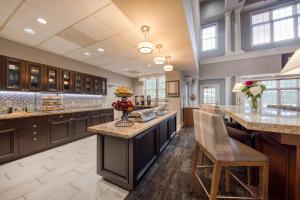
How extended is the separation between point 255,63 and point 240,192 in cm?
675

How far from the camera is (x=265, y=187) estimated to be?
107 cm

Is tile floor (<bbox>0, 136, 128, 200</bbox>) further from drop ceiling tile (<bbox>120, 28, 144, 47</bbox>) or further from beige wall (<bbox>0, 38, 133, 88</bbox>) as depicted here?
drop ceiling tile (<bbox>120, 28, 144, 47</bbox>)

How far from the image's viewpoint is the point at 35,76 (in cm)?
→ 329

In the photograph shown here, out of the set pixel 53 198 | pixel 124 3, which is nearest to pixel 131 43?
pixel 124 3

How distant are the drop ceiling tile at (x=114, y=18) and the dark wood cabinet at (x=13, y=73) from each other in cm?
234

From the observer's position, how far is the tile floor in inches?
64.6

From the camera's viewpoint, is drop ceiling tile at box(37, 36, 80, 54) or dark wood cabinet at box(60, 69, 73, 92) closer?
drop ceiling tile at box(37, 36, 80, 54)

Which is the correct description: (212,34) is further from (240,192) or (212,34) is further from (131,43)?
(240,192)

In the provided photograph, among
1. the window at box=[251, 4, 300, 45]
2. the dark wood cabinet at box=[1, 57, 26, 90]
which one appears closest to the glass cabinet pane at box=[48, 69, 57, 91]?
the dark wood cabinet at box=[1, 57, 26, 90]

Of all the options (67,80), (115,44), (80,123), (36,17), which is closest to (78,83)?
(67,80)

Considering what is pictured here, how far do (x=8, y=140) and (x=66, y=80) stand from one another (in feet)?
6.93

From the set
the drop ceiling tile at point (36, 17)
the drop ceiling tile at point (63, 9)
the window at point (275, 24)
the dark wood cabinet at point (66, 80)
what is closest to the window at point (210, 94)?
the window at point (275, 24)

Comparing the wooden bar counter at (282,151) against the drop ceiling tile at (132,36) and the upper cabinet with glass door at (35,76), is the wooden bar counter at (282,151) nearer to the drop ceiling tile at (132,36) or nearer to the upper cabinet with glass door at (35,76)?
the drop ceiling tile at (132,36)

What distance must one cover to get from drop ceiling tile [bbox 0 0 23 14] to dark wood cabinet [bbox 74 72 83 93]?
2.26 meters
